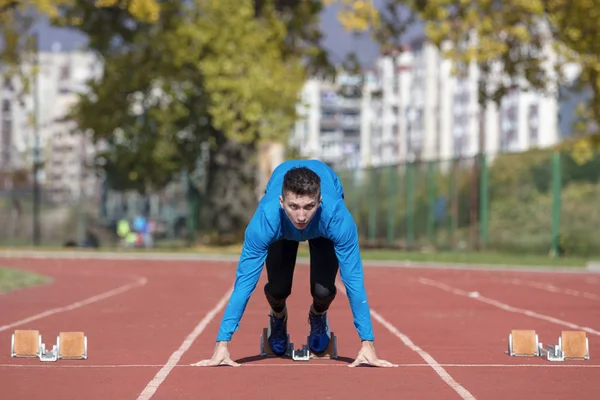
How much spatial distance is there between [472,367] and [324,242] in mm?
1566

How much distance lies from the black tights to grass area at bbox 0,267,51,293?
474 inches

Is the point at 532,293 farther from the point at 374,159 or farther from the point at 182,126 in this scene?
the point at 374,159

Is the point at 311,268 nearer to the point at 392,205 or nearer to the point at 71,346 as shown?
the point at 71,346

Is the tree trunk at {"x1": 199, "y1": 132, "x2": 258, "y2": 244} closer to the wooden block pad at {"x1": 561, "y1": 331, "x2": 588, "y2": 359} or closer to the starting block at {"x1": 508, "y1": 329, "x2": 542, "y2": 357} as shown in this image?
the starting block at {"x1": 508, "y1": 329, "x2": 542, "y2": 357}

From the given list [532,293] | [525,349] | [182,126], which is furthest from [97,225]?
[525,349]

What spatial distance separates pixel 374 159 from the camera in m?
194

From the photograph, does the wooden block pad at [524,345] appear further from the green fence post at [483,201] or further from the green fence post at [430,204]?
the green fence post at [430,204]

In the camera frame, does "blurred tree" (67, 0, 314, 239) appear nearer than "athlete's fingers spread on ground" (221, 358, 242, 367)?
No

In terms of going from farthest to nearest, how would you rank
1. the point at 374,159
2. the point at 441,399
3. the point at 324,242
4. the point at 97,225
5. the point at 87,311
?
the point at 374,159 < the point at 97,225 < the point at 87,311 < the point at 324,242 < the point at 441,399

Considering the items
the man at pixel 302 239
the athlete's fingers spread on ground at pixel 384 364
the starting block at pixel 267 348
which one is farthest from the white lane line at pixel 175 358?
the athlete's fingers spread on ground at pixel 384 364

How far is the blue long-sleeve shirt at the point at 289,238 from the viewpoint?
10453mm

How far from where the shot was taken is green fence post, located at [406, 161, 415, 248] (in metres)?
44.7

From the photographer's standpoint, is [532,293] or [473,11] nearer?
[532,293]

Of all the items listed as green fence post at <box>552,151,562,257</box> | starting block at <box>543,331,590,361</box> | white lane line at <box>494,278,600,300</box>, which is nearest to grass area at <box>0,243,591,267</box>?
green fence post at <box>552,151,562,257</box>
